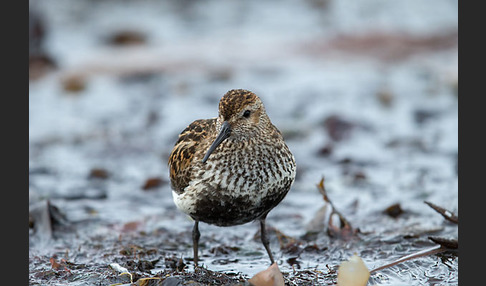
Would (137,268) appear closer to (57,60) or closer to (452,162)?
(452,162)

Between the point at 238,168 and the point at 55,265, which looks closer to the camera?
the point at 238,168

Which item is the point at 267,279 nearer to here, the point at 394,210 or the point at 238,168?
the point at 238,168

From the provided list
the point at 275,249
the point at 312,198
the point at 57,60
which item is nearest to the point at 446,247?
the point at 275,249

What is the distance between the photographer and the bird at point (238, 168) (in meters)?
5.25

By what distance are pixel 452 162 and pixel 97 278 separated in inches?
186

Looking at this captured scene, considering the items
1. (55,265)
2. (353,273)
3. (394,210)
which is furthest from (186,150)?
(394,210)

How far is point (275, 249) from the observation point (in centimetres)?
620

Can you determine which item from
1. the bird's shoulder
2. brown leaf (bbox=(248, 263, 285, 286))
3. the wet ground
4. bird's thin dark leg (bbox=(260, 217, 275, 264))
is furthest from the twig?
the bird's shoulder

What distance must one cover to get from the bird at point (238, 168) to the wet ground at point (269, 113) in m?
0.53

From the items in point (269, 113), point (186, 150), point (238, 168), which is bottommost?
point (238, 168)

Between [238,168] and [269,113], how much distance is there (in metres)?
5.02

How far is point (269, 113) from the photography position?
1023 centimetres

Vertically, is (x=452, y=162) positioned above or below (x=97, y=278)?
above

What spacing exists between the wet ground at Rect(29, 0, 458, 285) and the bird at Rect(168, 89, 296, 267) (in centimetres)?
53
